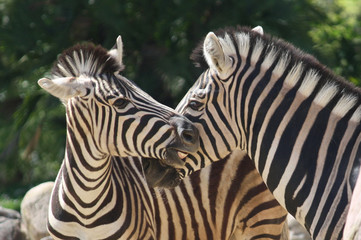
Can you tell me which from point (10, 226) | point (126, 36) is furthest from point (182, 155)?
point (126, 36)

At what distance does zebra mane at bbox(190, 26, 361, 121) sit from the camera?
14.3 feet

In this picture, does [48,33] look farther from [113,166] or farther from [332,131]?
[332,131]

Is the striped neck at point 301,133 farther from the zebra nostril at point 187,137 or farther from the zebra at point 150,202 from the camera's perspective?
the zebra at point 150,202

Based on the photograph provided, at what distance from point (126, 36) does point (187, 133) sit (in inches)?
229

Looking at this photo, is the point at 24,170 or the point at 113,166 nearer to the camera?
the point at 113,166

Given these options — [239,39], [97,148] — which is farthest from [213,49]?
[97,148]

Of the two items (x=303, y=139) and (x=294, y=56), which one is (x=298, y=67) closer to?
(x=294, y=56)

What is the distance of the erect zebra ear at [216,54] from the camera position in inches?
182

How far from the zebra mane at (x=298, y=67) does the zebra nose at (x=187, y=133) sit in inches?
23.2

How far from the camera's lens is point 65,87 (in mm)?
4812

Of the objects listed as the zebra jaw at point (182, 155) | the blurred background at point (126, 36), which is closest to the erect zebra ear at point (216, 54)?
the zebra jaw at point (182, 155)

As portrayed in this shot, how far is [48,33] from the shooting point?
34.7 feet

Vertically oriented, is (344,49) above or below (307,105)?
above

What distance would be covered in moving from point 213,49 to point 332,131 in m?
0.98
